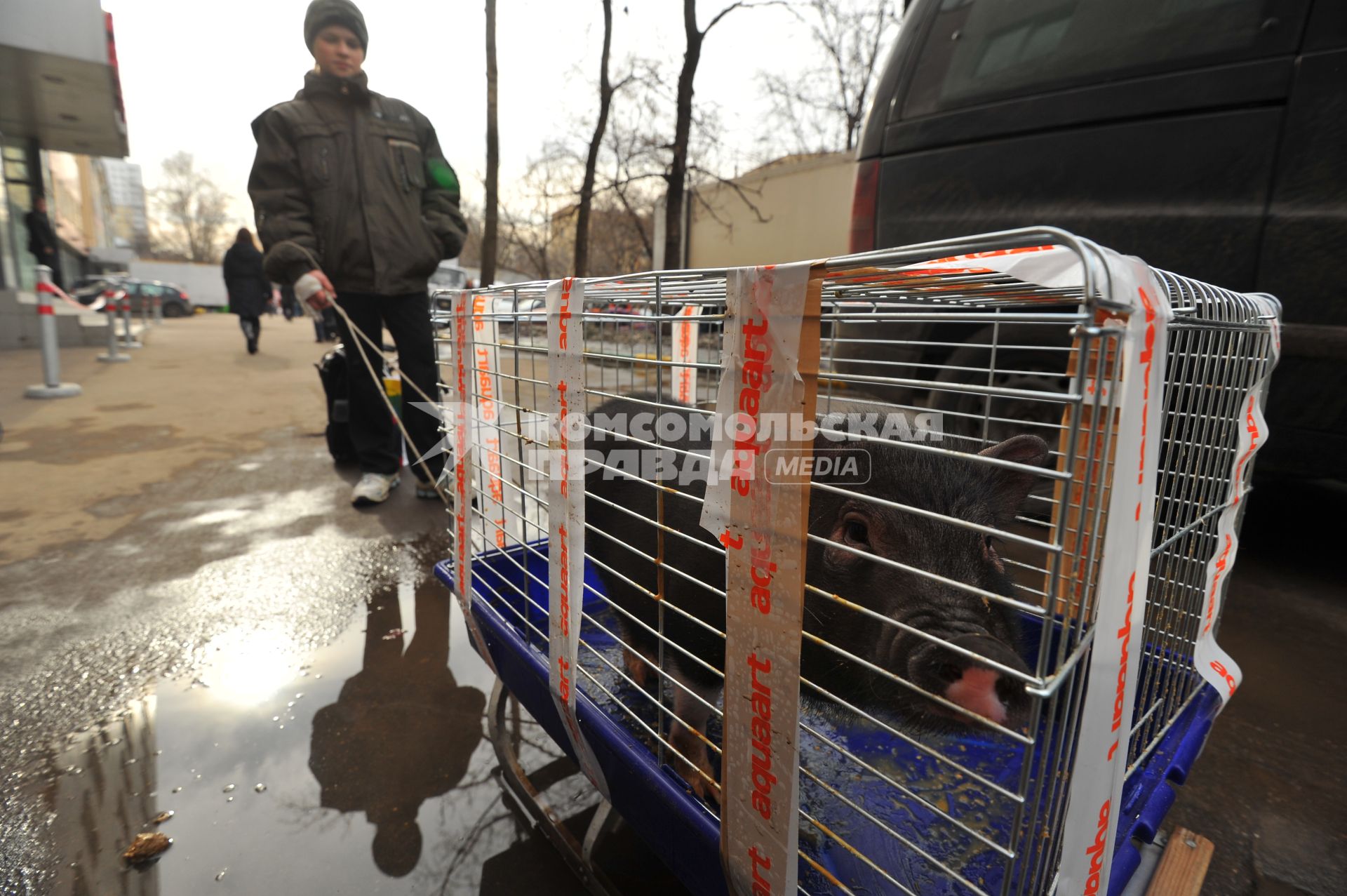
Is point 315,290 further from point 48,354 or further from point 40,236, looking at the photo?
point 40,236

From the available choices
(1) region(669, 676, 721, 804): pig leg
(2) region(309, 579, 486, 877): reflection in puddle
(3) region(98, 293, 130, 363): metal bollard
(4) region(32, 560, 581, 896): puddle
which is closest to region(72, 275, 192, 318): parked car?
(3) region(98, 293, 130, 363): metal bollard

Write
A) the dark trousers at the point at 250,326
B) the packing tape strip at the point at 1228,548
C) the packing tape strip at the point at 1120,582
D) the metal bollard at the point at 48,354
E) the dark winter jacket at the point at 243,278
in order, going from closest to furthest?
1. the packing tape strip at the point at 1120,582
2. the packing tape strip at the point at 1228,548
3. the metal bollard at the point at 48,354
4. the dark winter jacket at the point at 243,278
5. the dark trousers at the point at 250,326

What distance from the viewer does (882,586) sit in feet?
3.98

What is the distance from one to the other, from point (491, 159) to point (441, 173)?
756 cm

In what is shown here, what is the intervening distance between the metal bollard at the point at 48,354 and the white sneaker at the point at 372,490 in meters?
5.04

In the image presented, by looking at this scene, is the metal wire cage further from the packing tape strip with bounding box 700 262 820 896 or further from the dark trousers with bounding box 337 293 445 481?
the dark trousers with bounding box 337 293 445 481

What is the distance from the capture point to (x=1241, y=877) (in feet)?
4.87

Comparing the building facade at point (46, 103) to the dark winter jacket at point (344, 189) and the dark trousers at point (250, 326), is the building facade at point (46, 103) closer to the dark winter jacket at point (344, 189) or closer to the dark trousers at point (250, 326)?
the dark trousers at point (250, 326)

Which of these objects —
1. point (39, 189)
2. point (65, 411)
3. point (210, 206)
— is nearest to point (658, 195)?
point (65, 411)

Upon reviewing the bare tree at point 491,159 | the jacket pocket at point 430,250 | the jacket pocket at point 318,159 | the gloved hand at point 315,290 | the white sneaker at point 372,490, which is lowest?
the white sneaker at point 372,490

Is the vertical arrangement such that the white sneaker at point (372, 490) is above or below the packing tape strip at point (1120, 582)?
below

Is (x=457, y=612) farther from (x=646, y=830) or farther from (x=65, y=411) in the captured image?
(x=65, y=411)

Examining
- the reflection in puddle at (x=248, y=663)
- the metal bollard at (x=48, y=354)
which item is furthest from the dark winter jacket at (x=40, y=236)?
the reflection in puddle at (x=248, y=663)

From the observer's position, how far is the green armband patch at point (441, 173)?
383 centimetres
